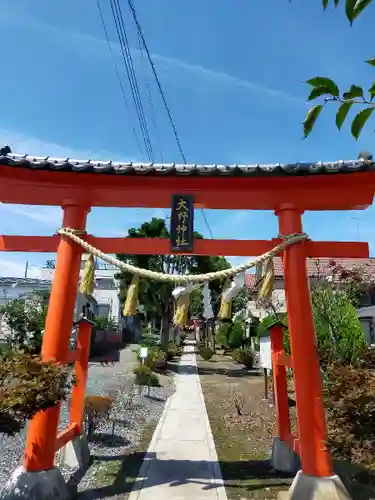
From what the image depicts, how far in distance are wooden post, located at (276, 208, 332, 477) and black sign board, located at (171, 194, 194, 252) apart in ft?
4.40

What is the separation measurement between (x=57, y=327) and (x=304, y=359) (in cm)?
333

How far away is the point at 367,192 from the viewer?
5.46m

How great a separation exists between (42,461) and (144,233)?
17.8 meters

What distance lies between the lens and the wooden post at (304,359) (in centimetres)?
469

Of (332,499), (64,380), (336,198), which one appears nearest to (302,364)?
(332,499)

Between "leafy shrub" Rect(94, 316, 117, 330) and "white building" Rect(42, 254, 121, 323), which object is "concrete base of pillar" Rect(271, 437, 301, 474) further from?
"white building" Rect(42, 254, 121, 323)

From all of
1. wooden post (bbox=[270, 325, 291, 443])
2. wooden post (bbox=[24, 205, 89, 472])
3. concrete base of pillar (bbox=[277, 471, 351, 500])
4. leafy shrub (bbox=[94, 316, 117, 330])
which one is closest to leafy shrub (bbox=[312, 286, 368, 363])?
wooden post (bbox=[270, 325, 291, 443])

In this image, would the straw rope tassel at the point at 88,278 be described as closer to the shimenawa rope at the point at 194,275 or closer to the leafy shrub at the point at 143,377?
the shimenawa rope at the point at 194,275

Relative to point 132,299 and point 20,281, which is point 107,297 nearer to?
point 20,281

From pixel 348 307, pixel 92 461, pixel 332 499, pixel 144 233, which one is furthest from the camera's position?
pixel 144 233

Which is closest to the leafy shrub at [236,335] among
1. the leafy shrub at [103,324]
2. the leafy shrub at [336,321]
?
the leafy shrub at [103,324]

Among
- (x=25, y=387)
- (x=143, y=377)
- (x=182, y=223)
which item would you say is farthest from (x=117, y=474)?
(x=143, y=377)

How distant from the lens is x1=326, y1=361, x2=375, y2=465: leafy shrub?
379cm

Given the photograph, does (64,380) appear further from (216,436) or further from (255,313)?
(255,313)
